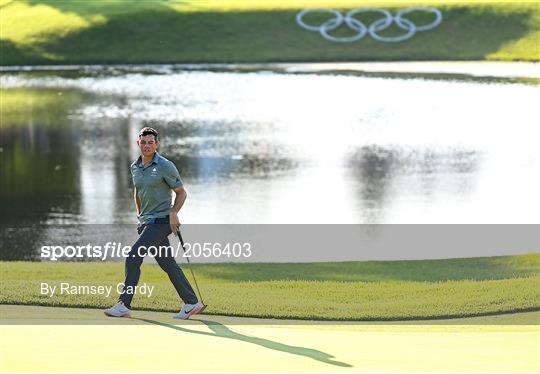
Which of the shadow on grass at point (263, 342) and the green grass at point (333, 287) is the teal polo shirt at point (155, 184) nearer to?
the shadow on grass at point (263, 342)

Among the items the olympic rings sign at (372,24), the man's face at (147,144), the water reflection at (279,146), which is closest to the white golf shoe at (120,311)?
the man's face at (147,144)

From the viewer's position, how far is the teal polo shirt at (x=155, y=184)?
50.5 feet

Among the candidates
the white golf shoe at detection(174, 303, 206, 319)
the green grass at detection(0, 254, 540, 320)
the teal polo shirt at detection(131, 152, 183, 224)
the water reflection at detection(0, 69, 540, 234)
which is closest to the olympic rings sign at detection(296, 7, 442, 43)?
the water reflection at detection(0, 69, 540, 234)

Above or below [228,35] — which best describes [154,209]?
below

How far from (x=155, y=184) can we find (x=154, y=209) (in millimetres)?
370

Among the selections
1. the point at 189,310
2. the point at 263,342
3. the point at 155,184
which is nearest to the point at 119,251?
the point at 189,310

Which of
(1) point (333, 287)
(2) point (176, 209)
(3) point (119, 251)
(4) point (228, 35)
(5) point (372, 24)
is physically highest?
(5) point (372, 24)

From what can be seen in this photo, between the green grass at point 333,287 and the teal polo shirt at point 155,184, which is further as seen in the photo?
the green grass at point 333,287

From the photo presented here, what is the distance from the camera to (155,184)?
15484mm

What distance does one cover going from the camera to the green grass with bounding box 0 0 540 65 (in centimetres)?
8350

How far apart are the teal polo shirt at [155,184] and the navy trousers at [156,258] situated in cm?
12

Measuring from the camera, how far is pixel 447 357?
1375 cm

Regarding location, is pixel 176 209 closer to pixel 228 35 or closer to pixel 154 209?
pixel 154 209

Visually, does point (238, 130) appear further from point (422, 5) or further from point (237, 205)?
point (422, 5)
